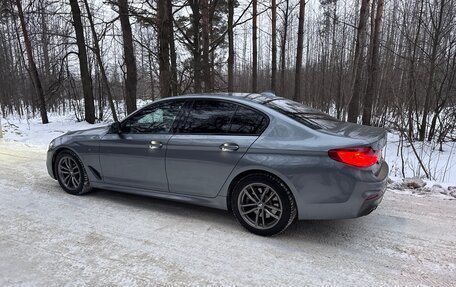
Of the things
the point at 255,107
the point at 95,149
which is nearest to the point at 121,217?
the point at 95,149

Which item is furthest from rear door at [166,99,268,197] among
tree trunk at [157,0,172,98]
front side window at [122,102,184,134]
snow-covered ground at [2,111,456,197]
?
tree trunk at [157,0,172,98]

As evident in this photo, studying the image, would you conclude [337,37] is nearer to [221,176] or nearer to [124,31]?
[124,31]

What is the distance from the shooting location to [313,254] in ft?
11.1

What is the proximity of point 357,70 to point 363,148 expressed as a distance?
12.0 meters

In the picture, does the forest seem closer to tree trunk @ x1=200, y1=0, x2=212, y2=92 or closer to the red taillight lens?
tree trunk @ x1=200, y1=0, x2=212, y2=92

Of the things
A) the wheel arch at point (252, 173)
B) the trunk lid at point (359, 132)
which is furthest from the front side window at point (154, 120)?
the trunk lid at point (359, 132)

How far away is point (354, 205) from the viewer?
132 inches

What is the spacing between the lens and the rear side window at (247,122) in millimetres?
3793

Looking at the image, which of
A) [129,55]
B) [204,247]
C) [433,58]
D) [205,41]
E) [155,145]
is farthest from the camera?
[129,55]

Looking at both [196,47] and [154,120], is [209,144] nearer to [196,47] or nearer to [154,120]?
[154,120]

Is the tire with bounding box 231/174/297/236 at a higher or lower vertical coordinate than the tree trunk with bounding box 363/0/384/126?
lower

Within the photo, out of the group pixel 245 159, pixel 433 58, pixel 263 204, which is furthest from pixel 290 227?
pixel 433 58

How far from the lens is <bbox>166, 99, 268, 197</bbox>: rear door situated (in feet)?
12.5

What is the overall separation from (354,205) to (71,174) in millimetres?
4086
